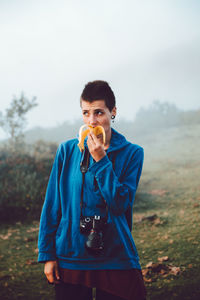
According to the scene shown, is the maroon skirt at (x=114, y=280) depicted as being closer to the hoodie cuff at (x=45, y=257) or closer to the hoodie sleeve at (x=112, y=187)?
the hoodie cuff at (x=45, y=257)

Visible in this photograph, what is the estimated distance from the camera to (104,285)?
1573 millimetres

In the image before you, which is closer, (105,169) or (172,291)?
(105,169)

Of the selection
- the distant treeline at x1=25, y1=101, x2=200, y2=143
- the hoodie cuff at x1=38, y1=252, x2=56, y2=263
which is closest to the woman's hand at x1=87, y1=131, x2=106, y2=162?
the hoodie cuff at x1=38, y1=252, x2=56, y2=263

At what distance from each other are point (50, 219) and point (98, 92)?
890mm

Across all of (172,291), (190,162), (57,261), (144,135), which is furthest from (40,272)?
(144,135)

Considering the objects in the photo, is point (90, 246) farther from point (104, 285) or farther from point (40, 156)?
point (40, 156)

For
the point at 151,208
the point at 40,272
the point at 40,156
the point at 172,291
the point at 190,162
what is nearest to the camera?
the point at 172,291

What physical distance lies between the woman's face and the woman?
3 centimetres

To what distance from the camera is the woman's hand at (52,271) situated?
161 cm

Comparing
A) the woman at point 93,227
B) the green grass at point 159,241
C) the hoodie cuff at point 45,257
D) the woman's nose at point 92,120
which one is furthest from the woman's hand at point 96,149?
the green grass at point 159,241

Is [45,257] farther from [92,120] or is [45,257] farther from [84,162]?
[92,120]

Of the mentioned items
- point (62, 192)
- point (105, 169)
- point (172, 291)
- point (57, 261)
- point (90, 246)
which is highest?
point (105, 169)

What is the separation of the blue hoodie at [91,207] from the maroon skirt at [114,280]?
4 centimetres

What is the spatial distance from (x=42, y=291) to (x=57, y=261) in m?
2.03
